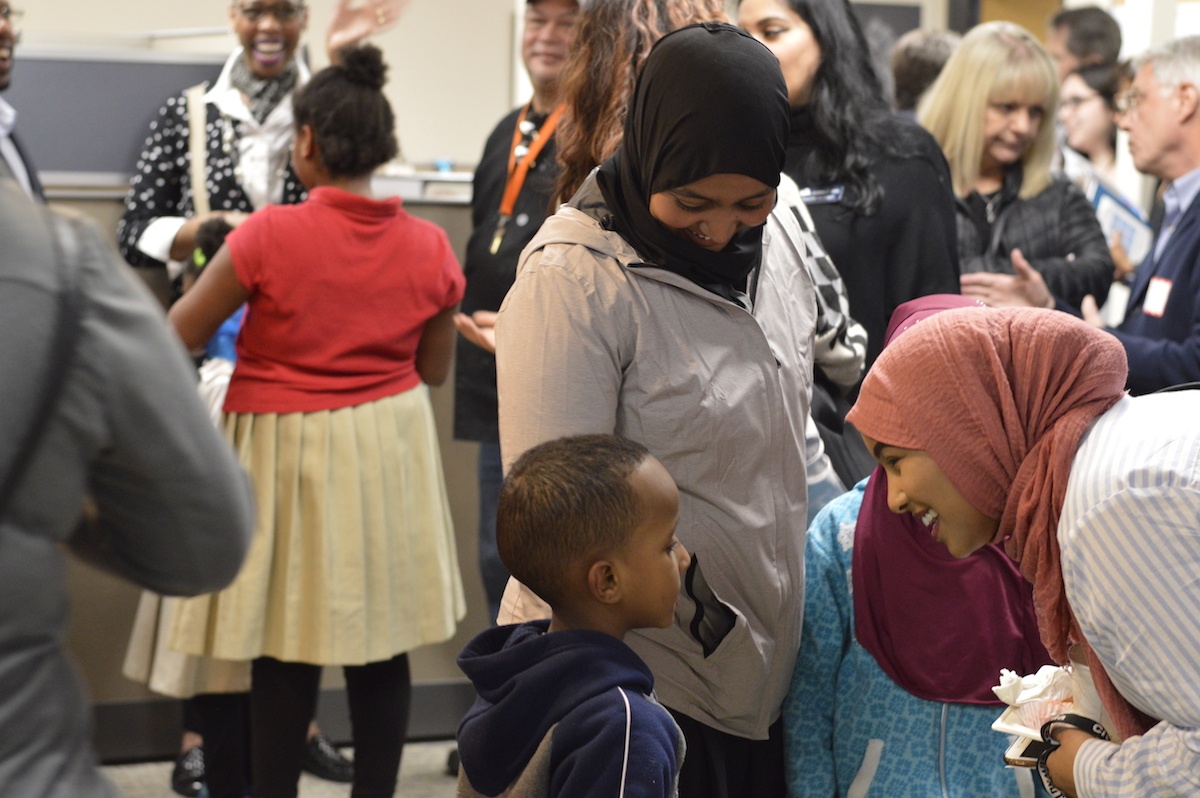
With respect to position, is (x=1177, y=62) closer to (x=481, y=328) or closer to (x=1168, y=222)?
(x=1168, y=222)

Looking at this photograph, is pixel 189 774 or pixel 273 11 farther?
pixel 273 11

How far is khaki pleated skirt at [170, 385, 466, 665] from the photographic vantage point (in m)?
2.64

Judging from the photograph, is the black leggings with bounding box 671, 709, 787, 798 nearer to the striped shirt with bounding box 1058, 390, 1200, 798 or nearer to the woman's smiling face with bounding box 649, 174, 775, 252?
the striped shirt with bounding box 1058, 390, 1200, 798

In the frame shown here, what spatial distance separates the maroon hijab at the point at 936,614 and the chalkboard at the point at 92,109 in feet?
8.24

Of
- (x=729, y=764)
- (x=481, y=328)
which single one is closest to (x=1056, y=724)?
(x=729, y=764)

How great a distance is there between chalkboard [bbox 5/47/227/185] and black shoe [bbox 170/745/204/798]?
5.00ft

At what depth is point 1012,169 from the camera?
3395mm

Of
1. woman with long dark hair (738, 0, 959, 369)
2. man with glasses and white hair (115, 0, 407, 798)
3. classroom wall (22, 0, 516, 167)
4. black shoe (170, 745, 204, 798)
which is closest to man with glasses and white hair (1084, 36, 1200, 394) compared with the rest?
woman with long dark hair (738, 0, 959, 369)

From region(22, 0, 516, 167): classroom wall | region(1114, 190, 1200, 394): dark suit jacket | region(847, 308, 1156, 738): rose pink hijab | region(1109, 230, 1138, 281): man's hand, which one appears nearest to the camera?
region(847, 308, 1156, 738): rose pink hijab

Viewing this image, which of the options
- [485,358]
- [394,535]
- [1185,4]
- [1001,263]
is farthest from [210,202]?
[1185,4]

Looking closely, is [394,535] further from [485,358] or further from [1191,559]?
[1191,559]

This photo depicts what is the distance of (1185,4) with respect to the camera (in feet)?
27.5

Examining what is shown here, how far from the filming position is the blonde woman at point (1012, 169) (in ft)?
10.8

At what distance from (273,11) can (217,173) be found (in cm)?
49
